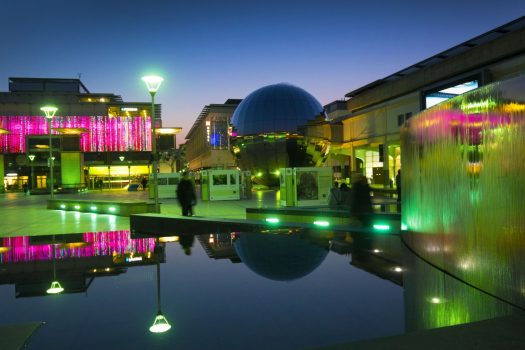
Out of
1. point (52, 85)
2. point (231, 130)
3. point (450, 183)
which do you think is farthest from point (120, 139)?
point (450, 183)

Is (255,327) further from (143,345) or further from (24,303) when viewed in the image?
(24,303)

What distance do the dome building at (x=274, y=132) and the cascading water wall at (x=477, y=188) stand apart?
75.3ft

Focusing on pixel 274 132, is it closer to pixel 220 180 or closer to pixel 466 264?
pixel 220 180

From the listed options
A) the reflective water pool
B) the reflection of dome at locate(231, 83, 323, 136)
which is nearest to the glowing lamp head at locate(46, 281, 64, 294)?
the reflective water pool

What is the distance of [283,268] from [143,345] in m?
2.70

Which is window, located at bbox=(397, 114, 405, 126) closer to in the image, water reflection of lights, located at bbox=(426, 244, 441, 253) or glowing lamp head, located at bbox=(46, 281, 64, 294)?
water reflection of lights, located at bbox=(426, 244, 441, 253)

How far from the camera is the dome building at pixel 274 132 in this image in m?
29.0

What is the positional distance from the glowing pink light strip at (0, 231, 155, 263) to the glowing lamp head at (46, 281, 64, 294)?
1.79 metres

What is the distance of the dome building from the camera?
2897 cm

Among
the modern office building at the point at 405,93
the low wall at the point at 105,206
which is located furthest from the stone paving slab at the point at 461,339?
the low wall at the point at 105,206

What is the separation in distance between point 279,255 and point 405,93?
31.9 m

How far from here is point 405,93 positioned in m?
34.8

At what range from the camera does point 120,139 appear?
202ft

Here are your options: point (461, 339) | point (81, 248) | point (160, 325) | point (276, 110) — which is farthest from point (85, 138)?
point (461, 339)
